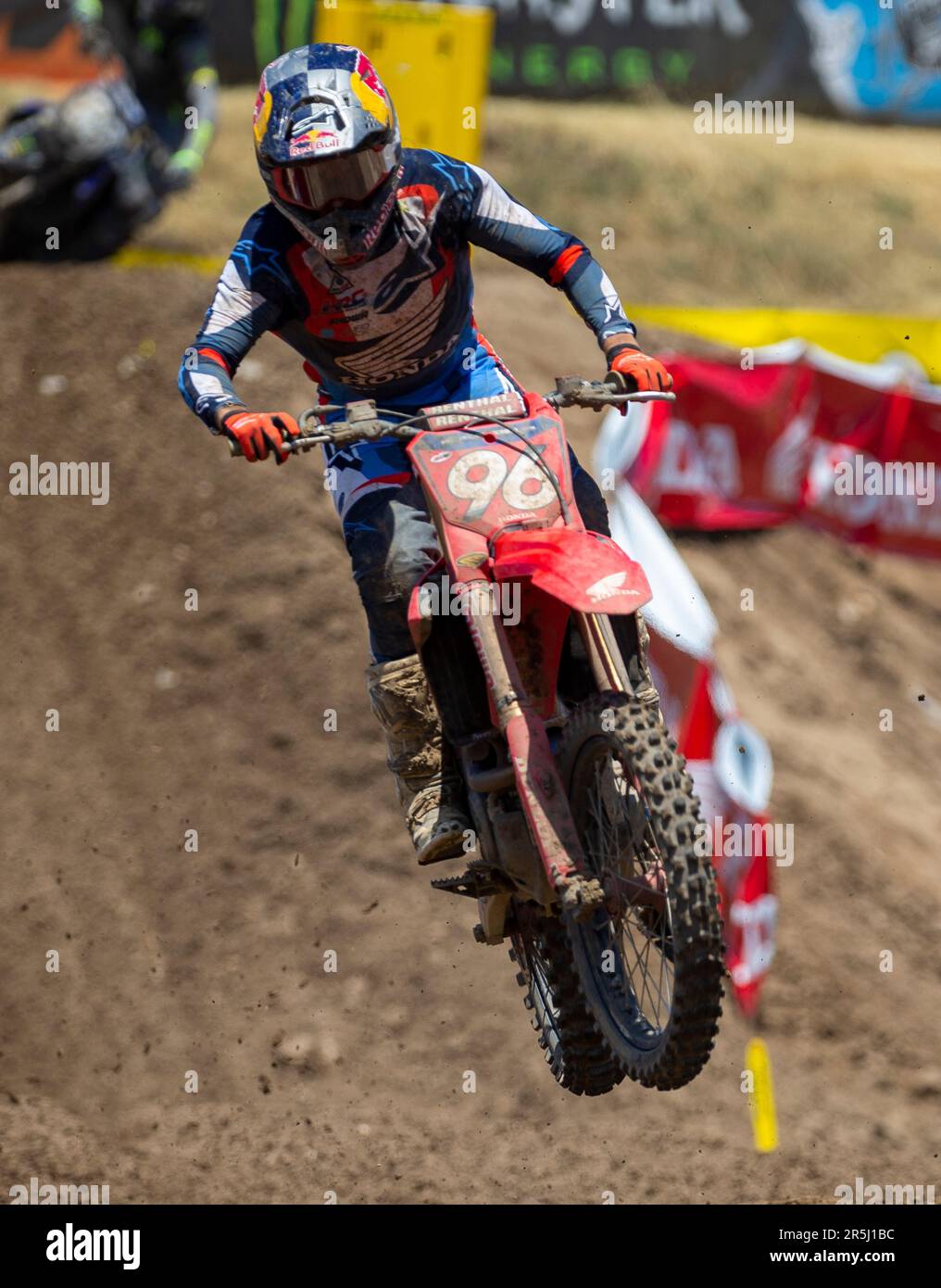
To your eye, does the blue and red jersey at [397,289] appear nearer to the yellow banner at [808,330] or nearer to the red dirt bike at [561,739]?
the red dirt bike at [561,739]

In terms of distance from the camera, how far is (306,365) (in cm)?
616

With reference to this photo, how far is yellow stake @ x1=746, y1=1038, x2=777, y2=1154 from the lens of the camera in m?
9.38

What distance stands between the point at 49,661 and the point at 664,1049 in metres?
Answer: 6.77

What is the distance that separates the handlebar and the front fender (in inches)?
18.1

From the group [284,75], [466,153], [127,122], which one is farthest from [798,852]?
[127,122]

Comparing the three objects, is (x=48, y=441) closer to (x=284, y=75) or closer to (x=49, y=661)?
(x=49, y=661)

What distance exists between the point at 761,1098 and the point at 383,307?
20.0 ft

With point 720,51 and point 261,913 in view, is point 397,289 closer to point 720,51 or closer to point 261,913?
point 261,913

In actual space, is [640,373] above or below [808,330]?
above

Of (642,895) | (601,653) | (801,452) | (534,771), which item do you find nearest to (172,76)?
(801,452)

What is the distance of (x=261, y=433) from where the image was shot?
5.12m

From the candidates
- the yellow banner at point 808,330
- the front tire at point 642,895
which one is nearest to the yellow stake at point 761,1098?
the front tire at point 642,895

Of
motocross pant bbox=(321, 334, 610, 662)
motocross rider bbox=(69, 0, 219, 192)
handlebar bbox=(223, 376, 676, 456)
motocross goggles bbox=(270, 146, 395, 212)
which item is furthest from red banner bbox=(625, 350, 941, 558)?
motocross goggles bbox=(270, 146, 395, 212)

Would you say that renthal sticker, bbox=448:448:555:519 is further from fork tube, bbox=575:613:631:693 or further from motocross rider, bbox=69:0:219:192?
motocross rider, bbox=69:0:219:192
